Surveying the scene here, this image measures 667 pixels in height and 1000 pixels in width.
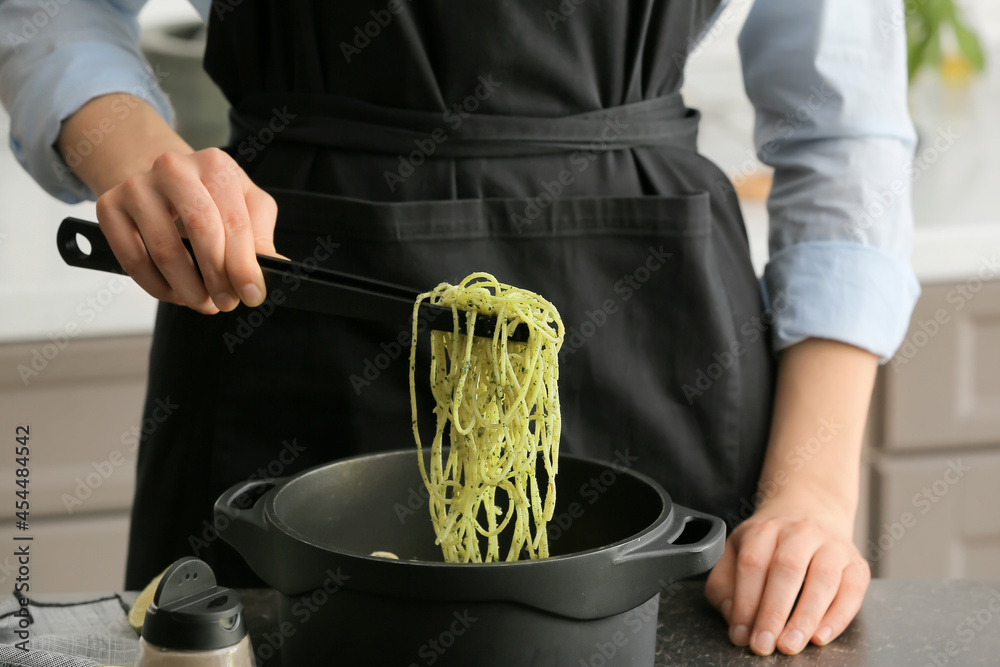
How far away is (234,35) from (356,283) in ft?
1.20

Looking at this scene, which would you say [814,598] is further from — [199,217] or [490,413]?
[199,217]

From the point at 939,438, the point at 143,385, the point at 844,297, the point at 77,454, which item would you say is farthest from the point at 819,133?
the point at 77,454

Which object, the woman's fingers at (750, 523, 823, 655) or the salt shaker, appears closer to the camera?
the salt shaker

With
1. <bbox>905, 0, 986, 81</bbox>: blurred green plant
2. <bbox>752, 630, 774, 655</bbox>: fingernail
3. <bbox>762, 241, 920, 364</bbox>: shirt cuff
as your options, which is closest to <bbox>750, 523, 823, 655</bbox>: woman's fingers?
<bbox>752, 630, 774, 655</bbox>: fingernail

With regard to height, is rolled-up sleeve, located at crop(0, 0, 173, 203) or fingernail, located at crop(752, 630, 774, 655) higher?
rolled-up sleeve, located at crop(0, 0, 173, 203)

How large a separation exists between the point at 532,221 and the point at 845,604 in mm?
402

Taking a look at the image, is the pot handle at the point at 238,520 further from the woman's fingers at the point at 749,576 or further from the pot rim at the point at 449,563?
the woman's fingers at the point at 749,576

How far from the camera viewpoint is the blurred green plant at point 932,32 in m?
2.22

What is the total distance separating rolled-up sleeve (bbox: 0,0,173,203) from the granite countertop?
45 centimetres

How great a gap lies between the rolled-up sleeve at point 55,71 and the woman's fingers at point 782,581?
0.68 m

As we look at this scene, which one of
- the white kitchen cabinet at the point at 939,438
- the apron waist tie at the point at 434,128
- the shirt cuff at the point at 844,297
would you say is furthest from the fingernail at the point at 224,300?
the white kitchen cabinet at the point at 939,438

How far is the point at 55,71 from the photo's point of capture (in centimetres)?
93

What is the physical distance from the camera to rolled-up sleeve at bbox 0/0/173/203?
925mm

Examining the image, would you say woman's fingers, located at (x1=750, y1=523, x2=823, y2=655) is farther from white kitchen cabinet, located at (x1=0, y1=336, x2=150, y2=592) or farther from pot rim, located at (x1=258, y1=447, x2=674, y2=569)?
white kitchen cabinet, located at (x1=0, y1=336, x2=150, y2=592)
